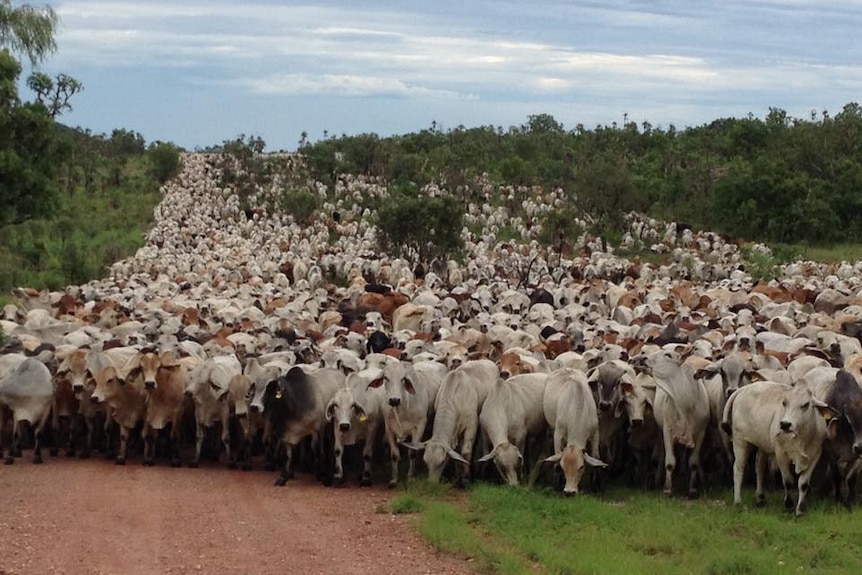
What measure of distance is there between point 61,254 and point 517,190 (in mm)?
21161

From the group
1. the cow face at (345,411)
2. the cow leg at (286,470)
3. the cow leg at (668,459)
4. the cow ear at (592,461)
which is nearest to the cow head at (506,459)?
the cow ear at (592,461)

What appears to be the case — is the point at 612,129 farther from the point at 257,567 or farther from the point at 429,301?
the point at 257,567

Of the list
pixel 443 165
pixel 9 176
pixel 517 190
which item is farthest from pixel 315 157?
pixel 9 176

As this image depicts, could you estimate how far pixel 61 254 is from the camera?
105 feet

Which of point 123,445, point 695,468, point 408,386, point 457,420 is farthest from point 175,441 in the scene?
point 695,468

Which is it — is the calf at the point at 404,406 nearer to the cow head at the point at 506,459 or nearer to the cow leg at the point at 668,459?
the cow head at the point at 506,459

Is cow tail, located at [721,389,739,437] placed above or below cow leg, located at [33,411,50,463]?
above

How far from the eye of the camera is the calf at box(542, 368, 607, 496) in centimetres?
1133

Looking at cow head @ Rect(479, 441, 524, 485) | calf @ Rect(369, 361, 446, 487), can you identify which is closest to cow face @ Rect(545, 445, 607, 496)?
cow head @ Rect(479, 441, 524, 485)

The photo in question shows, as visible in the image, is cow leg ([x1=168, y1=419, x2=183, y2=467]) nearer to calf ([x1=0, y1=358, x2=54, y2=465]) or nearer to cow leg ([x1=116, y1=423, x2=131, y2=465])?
cow leg ([x1=116, y1=423, x2=131, y2=465])

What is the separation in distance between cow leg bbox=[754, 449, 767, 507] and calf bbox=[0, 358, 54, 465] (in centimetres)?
784

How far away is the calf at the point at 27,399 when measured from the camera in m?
12.8

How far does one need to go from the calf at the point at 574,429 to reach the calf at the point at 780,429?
54.8 inches

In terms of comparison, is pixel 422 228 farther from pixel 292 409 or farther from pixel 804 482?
pixel 804 482
